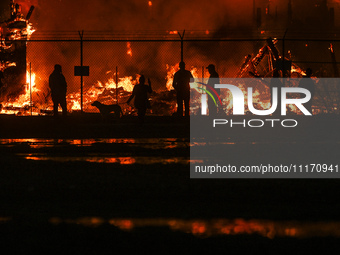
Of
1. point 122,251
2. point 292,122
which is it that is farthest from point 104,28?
point 122,251

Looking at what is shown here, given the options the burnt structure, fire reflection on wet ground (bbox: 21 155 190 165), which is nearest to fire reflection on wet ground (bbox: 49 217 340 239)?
fire reflection on wet ground (bbox: 21 155 190 165)

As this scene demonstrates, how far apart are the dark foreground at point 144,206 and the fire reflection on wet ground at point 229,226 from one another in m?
0.01

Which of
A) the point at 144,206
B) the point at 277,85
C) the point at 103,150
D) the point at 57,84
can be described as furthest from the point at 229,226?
the point at 277,85

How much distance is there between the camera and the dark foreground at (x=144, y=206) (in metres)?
5.60

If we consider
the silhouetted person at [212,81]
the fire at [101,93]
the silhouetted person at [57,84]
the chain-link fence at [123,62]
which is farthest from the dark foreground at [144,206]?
the chain-link fence at [123,62]

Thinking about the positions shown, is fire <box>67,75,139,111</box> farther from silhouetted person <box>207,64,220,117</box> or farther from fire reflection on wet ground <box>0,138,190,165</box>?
fire reflection on wet ground <box>0,138,190,165</box>

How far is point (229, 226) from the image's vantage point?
630 cm

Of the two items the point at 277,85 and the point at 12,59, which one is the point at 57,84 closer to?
the point at 12,59

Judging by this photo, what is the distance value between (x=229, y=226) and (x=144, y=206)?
4.54 ft

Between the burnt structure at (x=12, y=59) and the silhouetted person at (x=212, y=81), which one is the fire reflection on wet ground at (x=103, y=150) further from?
the burnt structure at (x=12, y=59)

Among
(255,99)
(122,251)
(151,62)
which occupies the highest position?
(151,62)

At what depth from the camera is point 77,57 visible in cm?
3781

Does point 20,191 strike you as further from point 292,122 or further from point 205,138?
point 292,122

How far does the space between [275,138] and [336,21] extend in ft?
128
